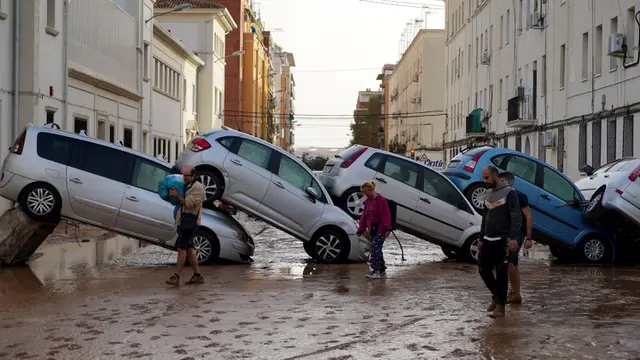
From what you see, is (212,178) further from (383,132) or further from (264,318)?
(383,132)

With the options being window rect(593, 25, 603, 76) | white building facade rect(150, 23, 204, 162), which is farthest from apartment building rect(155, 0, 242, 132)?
window rect(593, 25, 603, 76)

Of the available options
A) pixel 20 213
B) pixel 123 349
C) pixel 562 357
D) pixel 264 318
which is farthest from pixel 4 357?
pixel 20 213

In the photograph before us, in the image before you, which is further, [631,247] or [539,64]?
[539,64]

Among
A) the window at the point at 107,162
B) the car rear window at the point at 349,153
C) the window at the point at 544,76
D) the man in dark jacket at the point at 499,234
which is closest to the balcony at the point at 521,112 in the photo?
the window at the point at 544,76

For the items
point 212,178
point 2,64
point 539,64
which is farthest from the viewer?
point 539,64

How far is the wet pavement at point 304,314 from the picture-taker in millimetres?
8727

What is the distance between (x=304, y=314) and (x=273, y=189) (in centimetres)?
606

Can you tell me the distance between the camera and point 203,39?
6588cm

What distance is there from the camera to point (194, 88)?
197ft

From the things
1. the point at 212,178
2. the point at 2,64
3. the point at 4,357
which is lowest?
the point at 4,357

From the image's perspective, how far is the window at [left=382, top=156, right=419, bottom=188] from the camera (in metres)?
18.0

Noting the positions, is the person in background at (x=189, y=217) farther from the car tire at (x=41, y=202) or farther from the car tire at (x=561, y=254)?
the car tire at (x=561, y=254)

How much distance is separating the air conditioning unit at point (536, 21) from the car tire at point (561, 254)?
19.2 m

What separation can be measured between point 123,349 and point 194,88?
52.0 meters
